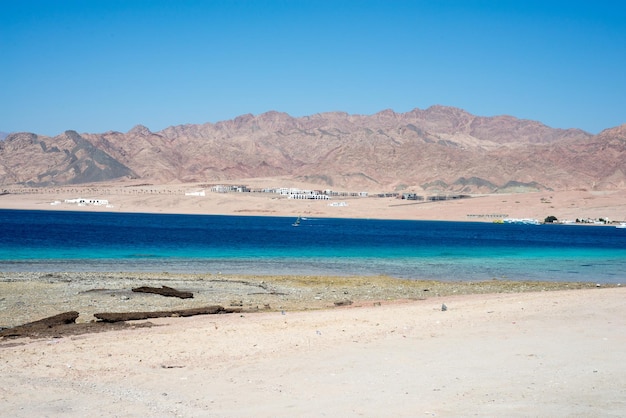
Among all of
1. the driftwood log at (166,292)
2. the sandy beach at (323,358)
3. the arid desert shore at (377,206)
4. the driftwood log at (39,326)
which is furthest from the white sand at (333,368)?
the arid desert shore at (377,206)

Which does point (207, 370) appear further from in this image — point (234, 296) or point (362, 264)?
point (362, 264)

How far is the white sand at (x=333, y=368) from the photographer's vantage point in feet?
30.7

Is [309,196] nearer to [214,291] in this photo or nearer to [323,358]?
[214,291]

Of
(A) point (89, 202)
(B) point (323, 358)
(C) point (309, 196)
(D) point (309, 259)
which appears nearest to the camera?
(B) point (323, 358)

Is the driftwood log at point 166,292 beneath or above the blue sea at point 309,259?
above

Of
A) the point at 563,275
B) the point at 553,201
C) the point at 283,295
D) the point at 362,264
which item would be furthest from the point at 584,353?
the point at 553,201

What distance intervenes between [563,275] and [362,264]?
10767mm

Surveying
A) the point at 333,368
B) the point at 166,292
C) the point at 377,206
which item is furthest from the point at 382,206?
the point at 333,368

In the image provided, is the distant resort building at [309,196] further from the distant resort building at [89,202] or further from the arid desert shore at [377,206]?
the distant resort building at [89,202]

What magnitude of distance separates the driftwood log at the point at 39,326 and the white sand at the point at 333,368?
834mm

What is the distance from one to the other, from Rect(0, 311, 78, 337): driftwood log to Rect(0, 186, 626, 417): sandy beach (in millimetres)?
480

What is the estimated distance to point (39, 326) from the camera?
15.5 m

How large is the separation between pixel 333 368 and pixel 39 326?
24.3 feet

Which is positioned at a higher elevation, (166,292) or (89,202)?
(89,202)
